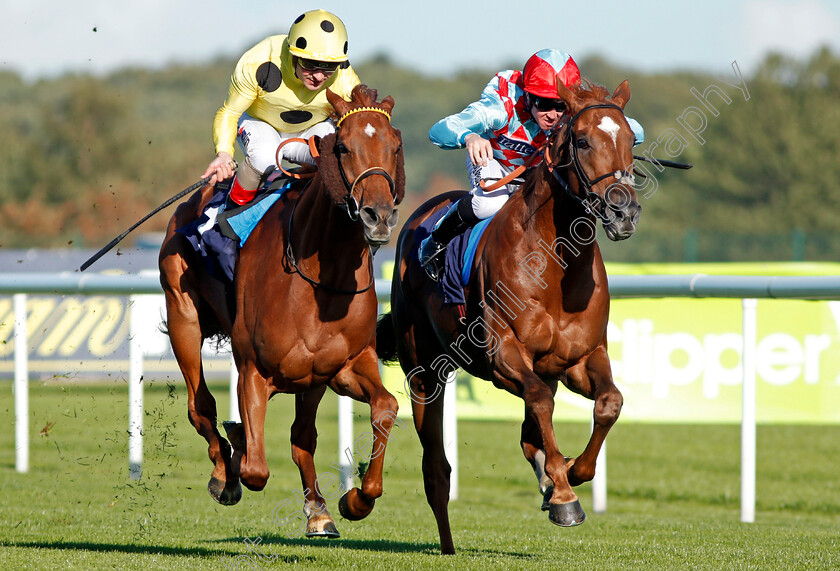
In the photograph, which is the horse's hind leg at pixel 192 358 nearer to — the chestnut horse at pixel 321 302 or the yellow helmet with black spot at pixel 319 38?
the chestnut horse at pixel 321 302

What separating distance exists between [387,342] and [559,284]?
5.48 ft

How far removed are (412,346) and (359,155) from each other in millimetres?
1876

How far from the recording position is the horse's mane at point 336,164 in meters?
4.61

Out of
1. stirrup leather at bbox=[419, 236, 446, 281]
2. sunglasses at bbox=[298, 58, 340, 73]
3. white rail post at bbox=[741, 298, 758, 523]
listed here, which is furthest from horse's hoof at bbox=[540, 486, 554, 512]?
white rail post at bbox=[741, 298, 758, 523]

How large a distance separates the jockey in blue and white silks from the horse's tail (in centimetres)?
68

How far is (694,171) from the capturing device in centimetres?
4394

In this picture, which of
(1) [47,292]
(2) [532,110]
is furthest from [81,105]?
(2) [532,110]

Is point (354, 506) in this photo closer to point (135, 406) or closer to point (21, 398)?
point (135, 406)

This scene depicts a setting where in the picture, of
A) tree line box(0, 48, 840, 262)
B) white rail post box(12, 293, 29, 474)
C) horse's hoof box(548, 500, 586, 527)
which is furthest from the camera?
tree line box(0, 48, 840, 262)

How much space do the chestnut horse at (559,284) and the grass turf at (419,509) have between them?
0.86 m

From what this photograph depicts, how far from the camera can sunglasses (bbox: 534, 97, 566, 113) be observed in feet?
17.8

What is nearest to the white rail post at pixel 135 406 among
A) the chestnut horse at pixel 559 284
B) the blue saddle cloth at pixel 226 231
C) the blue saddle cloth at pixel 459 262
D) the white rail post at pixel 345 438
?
the white rail post at pixel 345 438

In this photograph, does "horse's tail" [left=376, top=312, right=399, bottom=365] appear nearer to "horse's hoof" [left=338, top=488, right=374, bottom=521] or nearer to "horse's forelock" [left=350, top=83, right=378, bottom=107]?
"horse's hoof" [left=338, top=488, right=374, bottom=521]

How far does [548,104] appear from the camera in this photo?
5.45 m
